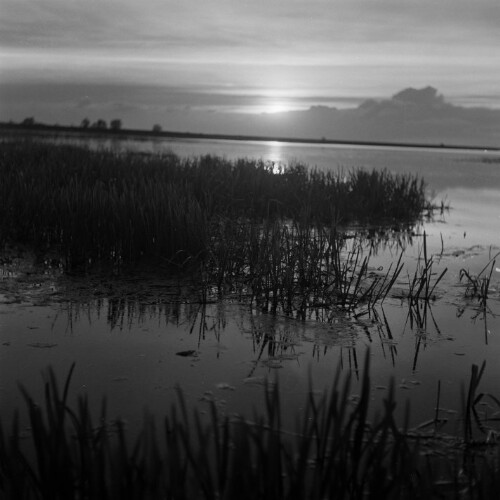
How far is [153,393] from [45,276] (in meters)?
2.59

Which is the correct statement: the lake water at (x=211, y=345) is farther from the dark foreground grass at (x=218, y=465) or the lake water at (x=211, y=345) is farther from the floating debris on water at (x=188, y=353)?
the dark foreground grass at (x=218, y=465)

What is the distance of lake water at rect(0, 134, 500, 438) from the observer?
9.44ft

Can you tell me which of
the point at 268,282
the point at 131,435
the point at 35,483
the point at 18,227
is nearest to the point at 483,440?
the point at 131,435

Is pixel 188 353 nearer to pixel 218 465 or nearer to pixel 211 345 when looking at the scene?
pixel 211 345

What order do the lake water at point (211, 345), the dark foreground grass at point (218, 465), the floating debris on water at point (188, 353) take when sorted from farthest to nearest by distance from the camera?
the floating debris on water at point (188, 353)
the lake water at point (211, 345)
the dark foreground grass at point (218, 465)

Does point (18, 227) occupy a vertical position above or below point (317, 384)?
above

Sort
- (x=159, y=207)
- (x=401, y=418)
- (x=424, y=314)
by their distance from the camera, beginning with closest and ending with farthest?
1. (x=401, y=418)
2. (x=424, y=314)
3. (x=159, y=207)

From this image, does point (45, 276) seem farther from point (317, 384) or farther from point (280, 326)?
point (317, 384)

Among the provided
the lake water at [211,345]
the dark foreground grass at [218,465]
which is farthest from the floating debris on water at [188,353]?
the dark foreground grass at [218,465]

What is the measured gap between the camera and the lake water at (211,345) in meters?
2.88

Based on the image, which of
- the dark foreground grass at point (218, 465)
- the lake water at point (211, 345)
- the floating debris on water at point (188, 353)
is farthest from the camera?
the floating debris on water at point (188, 353)

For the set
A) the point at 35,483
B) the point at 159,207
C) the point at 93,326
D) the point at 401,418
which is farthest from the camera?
the point at 159,207

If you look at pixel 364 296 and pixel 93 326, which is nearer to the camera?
pixel 93 326

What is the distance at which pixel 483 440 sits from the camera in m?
2.42
